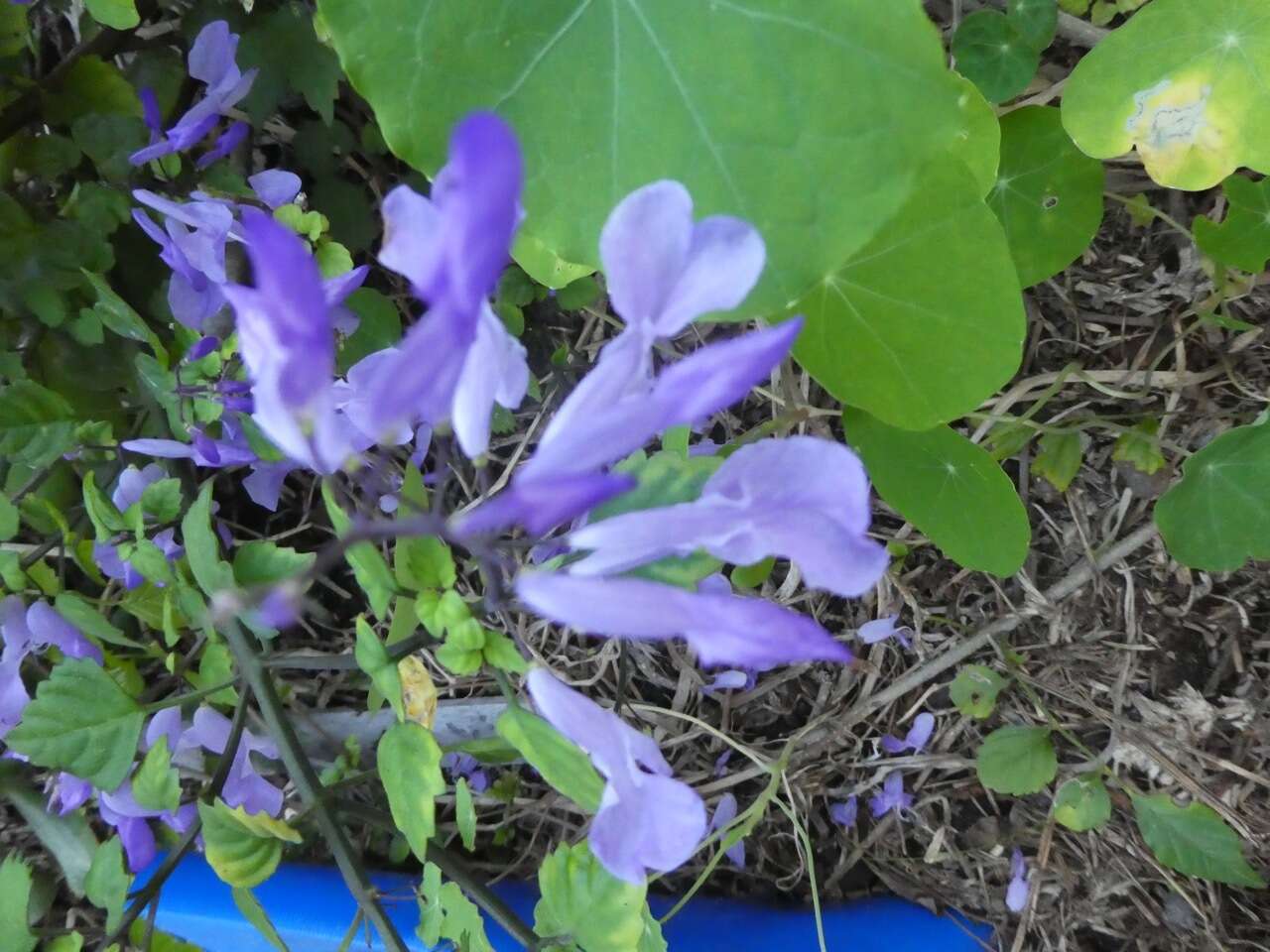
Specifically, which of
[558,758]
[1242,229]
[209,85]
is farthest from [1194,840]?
[209,85]

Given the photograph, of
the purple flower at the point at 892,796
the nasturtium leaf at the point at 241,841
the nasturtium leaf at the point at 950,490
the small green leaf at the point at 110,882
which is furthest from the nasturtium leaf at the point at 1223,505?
the small green leaf at the point at 110,882

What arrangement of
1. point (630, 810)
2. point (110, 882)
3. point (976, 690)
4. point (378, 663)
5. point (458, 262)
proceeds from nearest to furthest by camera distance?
point (458, 262) < point (630, 810) < point (378, 663) < point (110, 882) < point (976, 690)

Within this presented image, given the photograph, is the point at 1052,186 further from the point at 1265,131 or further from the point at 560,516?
the point at 560,516

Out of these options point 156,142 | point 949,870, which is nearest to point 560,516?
point 156,142

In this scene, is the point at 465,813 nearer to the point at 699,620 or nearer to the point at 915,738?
the point at 699,620

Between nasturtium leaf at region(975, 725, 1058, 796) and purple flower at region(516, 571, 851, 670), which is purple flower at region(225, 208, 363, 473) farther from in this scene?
nasturtium leaf at region(975, 725, 1058, 796)

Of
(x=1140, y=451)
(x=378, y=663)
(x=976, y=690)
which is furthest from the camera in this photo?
(x=976, y=690)
